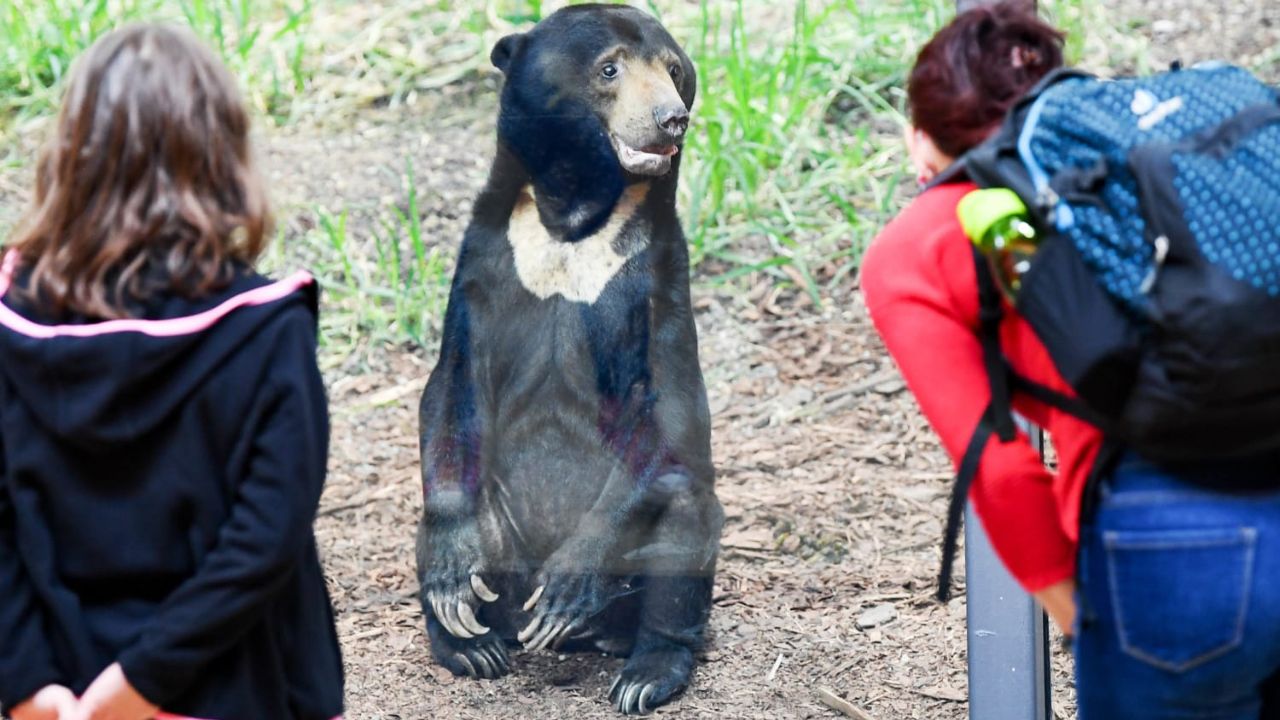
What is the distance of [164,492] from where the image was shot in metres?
1.77

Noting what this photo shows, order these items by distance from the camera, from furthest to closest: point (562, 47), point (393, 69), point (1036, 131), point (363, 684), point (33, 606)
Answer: point (393, 69) < point (363, 684) < point (562, 47) < point (33, 606) < point (1036, 131)

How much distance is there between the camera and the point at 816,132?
3617 mm

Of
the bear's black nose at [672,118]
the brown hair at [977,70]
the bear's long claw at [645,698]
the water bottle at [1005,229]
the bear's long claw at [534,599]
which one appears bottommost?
the bear's long claw at [645,698]

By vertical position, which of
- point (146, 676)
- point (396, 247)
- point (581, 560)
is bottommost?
point (581, 560)

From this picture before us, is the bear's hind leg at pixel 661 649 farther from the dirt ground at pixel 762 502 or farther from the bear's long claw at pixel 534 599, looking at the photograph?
the bear's long claw at pixel 534 599

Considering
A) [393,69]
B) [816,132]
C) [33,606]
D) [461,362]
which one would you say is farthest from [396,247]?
[33,606]

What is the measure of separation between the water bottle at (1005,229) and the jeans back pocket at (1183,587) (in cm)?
31

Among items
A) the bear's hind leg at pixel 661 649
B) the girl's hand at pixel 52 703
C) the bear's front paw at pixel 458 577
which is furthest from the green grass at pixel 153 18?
the girl's hand at pixel 52 703

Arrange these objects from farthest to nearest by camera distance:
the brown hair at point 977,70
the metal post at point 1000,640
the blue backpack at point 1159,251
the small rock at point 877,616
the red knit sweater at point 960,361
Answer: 1. the small rock at point 877,616
2. the metal post at point 1000,640
3. the brown hair at point 977,70
4. the red knit sweater at point 960,361
5. the blue backpack at point 1159,251

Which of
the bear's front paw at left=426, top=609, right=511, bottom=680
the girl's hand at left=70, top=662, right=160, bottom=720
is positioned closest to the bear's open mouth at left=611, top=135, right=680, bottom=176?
the bear's front paw at left=426, top=609, right=511, bottom=680

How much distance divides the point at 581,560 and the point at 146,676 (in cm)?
125

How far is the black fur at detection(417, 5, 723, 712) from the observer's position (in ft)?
9.30

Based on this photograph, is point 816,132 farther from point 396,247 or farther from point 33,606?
point 33,606

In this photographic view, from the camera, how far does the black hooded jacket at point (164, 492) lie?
172cm
